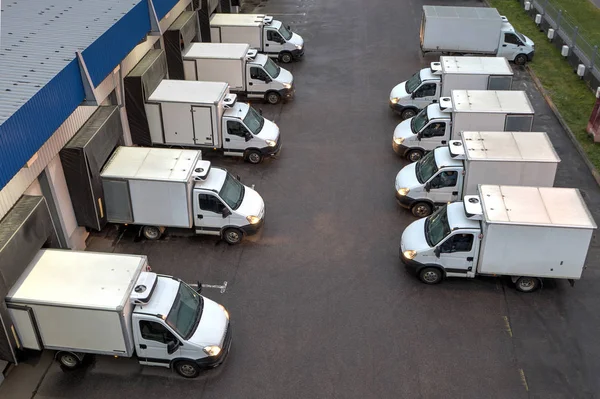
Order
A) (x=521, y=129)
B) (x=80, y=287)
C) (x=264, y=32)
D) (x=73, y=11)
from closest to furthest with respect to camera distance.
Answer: (x=80, y=287) < (x=73, y=11) < (x=521, y=129) < (x=264, y=32)

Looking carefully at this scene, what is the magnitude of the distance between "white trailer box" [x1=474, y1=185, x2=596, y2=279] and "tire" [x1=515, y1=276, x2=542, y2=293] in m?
0.44

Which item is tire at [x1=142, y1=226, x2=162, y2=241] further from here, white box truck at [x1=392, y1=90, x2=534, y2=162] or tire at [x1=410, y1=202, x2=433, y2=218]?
white box truck at [x1=392, y1=90, x2=534, y2=162]

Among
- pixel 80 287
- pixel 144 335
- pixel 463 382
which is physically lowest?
pixel 463 382

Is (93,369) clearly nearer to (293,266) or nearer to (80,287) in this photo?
(80,287)

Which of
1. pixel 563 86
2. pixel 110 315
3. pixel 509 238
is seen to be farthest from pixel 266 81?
pixel 110 315

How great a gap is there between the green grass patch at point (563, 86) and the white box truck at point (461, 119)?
385 centimetres

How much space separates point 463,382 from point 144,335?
25.2 ft

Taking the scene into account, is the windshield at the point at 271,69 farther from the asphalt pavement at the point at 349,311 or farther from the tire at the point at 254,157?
the tire at the point at 254,157

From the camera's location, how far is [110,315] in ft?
42.6

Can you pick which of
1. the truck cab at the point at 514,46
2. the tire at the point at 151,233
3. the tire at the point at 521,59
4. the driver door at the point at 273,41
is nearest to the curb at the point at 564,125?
the tire at the point at 521,59

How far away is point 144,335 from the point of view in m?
13.6

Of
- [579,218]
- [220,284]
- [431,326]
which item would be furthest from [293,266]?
[579,218]

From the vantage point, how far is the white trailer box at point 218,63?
26.1 metres

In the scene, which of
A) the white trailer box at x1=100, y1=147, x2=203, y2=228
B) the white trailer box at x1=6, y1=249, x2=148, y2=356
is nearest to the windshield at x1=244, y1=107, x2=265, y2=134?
the white trailer box at x1=100, y1=147, x2=203, y2=228
